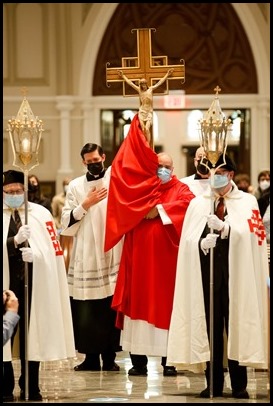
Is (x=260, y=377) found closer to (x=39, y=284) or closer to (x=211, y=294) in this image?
(x=211, y=294)

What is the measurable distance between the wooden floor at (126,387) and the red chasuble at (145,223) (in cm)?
49

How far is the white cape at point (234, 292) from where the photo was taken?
8.70 meters

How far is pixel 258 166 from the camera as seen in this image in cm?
1978

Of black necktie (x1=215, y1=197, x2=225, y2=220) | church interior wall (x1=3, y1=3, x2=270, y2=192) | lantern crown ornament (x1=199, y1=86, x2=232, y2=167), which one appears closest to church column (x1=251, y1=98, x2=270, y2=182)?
church interior wall (x1=3, y1=3, x2=270, y2=192)

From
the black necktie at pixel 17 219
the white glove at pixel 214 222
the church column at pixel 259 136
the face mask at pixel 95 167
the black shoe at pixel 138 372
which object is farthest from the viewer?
the church column at pixel 259 136

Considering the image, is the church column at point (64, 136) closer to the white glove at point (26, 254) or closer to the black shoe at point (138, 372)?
the black shoe at point (138, 372)

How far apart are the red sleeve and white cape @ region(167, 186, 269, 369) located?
0.71 meters

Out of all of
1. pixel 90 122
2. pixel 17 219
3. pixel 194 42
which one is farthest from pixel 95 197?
pixel 194 42

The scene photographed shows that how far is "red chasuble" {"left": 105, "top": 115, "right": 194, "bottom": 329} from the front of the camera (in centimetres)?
962

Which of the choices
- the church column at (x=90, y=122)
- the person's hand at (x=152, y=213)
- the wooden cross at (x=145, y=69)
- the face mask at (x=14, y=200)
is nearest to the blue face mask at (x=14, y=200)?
the face mask at (x=14, y=200)

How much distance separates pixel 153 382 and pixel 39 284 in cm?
143

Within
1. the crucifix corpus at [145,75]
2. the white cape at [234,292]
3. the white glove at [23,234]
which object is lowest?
the white cape at [234,292]

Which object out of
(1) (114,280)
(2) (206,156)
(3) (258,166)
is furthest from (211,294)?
(3) (258,166)

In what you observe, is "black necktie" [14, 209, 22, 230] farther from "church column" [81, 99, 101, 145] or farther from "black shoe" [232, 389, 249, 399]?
"church column" [81, 99, 101, 145]
